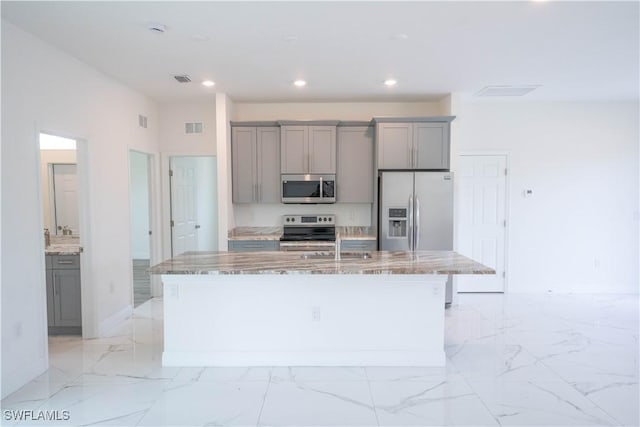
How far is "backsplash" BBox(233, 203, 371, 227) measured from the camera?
5.66 m

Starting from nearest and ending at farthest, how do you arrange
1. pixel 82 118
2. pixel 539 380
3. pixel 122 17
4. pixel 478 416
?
pixel 478 416 < pixel 122 17 < pixel 539 380 < pixel 82 118

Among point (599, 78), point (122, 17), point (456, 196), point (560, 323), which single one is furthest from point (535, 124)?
point (122, 17)

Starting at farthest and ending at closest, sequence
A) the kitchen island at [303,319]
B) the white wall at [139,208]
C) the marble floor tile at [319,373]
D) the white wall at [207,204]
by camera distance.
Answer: the white wall at [139,208]
the white wall at [207,204]
the kitchen island at [303,319]
the marble floor tile at [319,373]

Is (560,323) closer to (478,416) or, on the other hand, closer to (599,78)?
(478,416)

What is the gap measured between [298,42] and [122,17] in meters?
1.30

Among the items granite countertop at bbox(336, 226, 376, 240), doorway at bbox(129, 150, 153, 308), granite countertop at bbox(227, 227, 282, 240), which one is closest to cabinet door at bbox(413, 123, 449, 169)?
granite countertop at bbox(336, 226, 376, 240)

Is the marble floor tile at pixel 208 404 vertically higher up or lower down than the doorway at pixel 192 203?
lower down

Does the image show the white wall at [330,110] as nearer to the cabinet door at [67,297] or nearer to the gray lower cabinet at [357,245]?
the gray lower cabinet at [357,245]

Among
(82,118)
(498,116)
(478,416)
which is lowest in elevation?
(478,416)

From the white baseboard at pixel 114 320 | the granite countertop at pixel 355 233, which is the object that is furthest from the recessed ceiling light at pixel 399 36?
the white baseboard at pixel 114 320

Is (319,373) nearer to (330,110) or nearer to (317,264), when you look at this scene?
(317,264)

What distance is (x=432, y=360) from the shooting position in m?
3.29

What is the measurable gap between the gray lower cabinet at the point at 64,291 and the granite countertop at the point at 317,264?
1.28m

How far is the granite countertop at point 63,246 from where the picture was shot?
3.97 m
